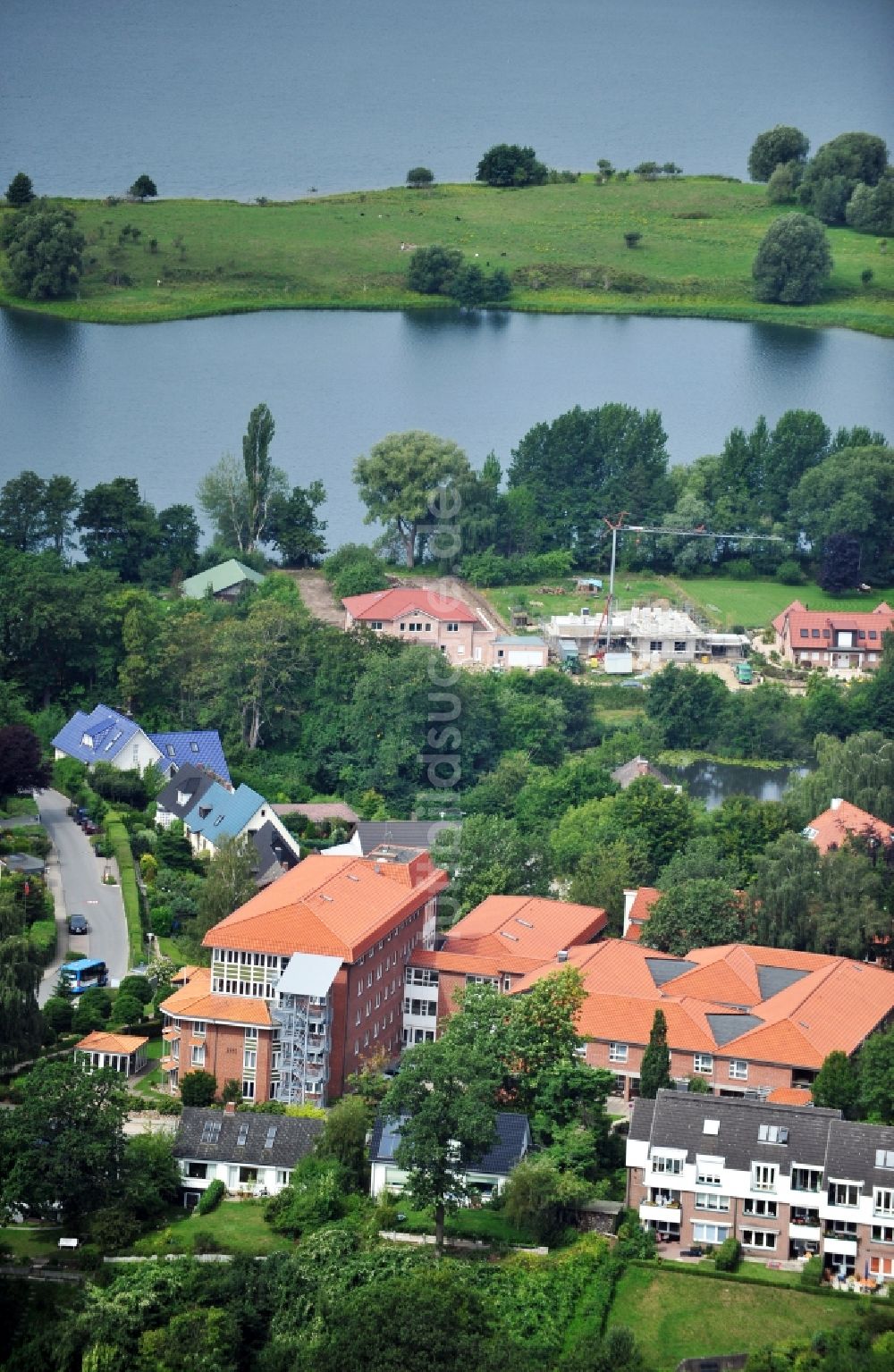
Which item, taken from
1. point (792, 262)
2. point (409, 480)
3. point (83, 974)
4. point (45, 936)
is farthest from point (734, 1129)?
point (792, 262)

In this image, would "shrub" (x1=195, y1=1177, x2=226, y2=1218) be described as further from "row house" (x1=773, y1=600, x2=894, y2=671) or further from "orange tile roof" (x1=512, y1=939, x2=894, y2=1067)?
"row house" (x1=773, y1=600, x2=894, y2=671)

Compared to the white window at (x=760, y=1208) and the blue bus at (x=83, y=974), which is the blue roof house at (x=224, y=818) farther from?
the white window at (x=760, y=1208)

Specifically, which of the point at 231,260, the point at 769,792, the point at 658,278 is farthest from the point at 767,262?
the point at 769,792

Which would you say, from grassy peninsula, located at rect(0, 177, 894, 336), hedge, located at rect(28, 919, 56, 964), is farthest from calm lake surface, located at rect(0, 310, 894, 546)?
hedge, located at rect(28, 919, 56, 964)

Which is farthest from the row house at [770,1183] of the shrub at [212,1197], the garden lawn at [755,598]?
the garden lawn at [755,598]

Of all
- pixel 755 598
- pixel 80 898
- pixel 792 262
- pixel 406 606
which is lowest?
pixel 80 898

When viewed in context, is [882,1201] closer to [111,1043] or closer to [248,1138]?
[248,1138]

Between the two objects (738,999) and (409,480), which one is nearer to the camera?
(738,999)
